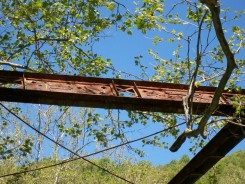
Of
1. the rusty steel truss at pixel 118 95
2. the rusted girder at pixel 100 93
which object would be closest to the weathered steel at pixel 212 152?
the rusty steel truss at pixel 118 95

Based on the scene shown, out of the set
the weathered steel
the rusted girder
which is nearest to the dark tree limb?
the rusted girder

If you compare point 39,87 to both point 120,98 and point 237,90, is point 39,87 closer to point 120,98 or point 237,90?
point 120,98

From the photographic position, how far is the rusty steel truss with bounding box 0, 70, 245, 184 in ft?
20.5

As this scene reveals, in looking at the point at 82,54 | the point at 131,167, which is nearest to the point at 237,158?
the point at 131,167

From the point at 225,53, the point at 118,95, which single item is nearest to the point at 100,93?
the point at 118,95

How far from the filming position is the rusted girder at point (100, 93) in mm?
6227

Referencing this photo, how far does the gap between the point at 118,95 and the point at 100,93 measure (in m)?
0.35

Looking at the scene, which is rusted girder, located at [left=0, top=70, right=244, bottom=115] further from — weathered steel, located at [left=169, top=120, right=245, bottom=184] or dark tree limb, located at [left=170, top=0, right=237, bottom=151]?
dark tree limb, located at [left=170, top=0, right=237, bottom=151]

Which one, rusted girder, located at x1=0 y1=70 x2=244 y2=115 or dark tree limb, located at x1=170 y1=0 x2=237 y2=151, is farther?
rusted girder, located at x1=0 y1=70 x2=244 y2=115

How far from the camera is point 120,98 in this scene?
6367 mm

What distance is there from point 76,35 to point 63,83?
4342 millimetres

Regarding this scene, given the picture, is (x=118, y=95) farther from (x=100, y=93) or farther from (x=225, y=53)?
(x=225, y=53)

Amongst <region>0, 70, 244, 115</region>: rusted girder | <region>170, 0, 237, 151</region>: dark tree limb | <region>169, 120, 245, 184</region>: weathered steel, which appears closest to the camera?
<region>170, 0, 237, 151</region>: dark tree limb

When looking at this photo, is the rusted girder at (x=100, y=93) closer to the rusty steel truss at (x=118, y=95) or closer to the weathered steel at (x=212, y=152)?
the rusty steel truss at (x=118, y=95)
